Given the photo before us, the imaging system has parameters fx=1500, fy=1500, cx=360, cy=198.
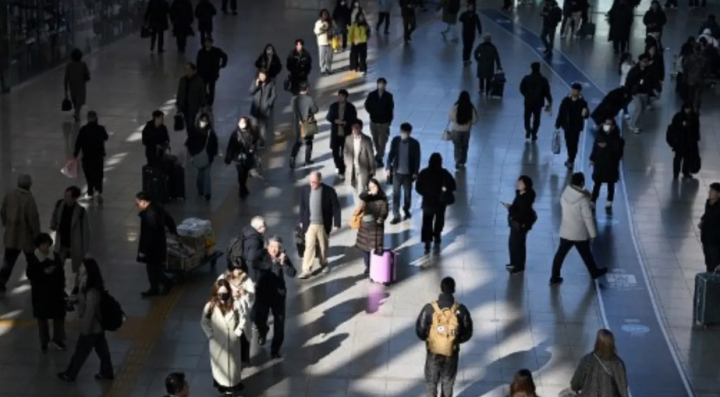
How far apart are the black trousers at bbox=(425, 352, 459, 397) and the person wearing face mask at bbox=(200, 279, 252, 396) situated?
1.95 metres

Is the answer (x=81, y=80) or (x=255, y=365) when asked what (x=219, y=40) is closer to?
(x=81, y=80)

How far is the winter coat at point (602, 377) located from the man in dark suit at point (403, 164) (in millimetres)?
8544

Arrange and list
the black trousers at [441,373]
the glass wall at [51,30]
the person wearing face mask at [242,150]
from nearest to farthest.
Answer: the black trousers at [441,373], the person wearing face mask at [242,150], the glass wall at [51,30]

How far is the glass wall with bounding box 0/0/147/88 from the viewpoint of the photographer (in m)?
31.7

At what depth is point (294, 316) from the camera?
18156mm

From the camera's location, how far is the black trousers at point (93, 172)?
22.5 m

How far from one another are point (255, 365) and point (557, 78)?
19776 mm

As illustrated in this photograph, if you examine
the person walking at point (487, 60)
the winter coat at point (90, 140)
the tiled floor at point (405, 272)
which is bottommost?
the tiled floor at point (405, 272)

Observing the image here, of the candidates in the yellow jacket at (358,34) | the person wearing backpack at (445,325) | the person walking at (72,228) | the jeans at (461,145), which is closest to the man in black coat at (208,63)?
the yellow jacket at (358,34)

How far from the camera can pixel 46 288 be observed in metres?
16.3

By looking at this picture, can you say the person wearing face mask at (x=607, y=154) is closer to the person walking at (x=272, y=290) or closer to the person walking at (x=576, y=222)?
the person walking at (x=576, y=222)

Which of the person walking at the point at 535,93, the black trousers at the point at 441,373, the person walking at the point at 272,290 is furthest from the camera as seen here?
the person walking at the point at 535,93

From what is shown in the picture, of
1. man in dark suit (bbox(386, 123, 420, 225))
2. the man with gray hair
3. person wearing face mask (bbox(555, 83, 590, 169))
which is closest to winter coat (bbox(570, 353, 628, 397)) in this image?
the man with gray hair

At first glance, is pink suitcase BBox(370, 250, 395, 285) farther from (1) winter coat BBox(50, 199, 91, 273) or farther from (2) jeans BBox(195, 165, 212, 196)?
(2) jeans BBox(195, 165, 212, 196)
